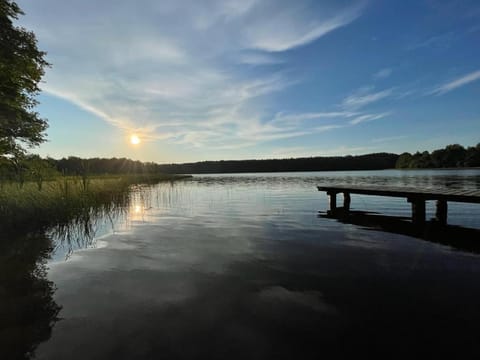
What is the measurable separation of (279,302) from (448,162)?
134 meters

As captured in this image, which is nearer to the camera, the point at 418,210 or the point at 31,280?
the point at 31,280

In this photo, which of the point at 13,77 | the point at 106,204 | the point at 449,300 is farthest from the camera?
the point at 106,204

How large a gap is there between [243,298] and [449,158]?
135 m

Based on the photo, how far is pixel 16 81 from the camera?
1186 cm

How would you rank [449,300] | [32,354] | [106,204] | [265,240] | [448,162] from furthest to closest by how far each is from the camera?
[448,162]
[106,204]
[265,240]
[449,300]
[32,354]

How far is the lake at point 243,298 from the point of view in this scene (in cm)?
362

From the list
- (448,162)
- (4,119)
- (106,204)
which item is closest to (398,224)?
(106,204)

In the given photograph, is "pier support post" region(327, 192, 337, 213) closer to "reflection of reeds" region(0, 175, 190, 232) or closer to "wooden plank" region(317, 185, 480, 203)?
"wooden plank" region(317, 185, 480, 203)

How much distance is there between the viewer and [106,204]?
17.3m

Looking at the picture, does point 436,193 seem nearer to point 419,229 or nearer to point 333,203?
point 419,229

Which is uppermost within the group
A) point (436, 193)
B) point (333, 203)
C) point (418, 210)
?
point (436, 193)

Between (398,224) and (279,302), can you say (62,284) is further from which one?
(398,224)

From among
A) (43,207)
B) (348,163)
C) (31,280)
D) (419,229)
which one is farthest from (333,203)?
(348,163)

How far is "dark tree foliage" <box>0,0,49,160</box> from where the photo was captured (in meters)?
12.0
